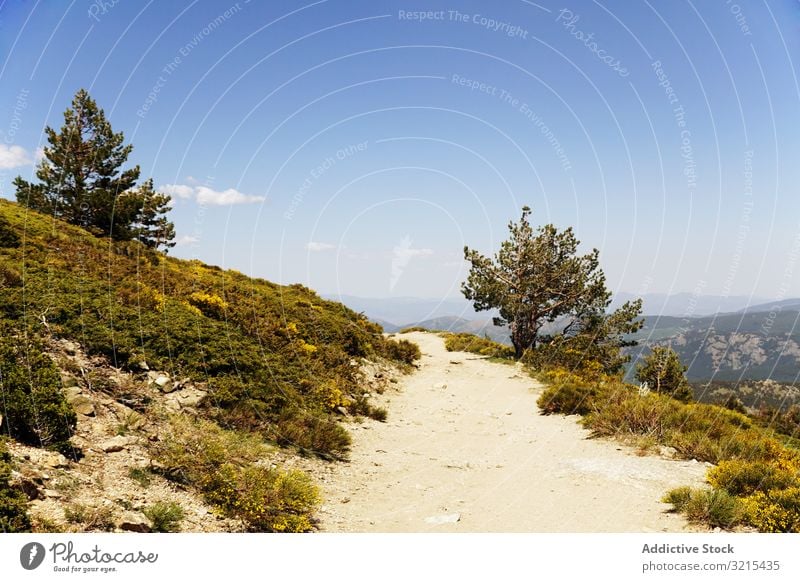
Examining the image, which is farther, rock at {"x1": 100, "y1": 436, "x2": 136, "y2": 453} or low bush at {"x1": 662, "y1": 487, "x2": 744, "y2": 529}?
rock at {"x1": 100, "y1": 436, "x2": 136, "y2": 453}

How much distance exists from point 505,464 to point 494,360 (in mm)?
18664

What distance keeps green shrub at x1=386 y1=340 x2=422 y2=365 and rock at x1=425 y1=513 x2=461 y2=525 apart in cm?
1596

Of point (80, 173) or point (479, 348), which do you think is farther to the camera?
point (479, 348)

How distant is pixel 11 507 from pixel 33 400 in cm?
231

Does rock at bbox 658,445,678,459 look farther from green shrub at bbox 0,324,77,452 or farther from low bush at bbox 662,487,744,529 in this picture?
green shrub at bbox 0,324,77,452

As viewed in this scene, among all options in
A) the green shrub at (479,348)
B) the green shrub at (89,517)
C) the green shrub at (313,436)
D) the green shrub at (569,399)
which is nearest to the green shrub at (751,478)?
the green shrub at (569,399)

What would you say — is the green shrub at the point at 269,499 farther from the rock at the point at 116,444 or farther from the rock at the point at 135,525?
the rock at the point at 116,444

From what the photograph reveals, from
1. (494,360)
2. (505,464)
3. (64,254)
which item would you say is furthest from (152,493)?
(494,360)

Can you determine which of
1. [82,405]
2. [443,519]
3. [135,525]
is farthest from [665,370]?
[82,405]

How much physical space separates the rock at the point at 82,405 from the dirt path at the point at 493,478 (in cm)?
448

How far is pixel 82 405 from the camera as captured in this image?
7691mm

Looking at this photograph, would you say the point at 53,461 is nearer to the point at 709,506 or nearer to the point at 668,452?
the point at 709,506

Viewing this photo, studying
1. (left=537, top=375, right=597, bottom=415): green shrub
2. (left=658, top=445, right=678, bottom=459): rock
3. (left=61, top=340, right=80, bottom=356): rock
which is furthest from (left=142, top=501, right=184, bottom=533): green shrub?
(left=537, top=375, right=597, bottom=415): green shrub

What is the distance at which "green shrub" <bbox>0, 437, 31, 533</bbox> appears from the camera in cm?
470
